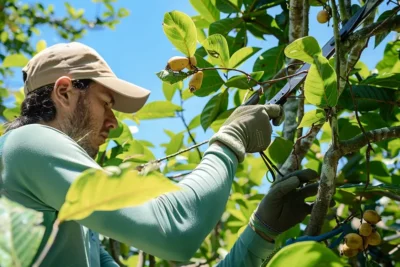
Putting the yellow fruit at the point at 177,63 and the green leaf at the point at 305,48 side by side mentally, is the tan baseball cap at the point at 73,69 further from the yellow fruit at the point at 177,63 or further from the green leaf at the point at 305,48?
the green leaf at the point at 305,48

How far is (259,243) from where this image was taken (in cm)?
169

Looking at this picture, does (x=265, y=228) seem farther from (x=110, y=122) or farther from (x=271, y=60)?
(x=271, y=60)

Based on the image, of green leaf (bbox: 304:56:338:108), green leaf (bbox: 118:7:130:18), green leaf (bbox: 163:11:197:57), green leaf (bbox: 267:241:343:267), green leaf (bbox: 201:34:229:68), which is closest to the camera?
green leaf (bbox: 267:241:343:267)

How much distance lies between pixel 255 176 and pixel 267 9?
1253 millimetres

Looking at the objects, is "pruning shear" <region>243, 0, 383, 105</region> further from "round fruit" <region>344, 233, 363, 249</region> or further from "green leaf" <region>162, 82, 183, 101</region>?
"green leaf" <region>162, 82, 183, 101</region>

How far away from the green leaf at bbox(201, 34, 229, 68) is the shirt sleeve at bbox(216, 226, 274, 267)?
1.76 feet

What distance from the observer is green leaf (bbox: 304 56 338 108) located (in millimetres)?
1312

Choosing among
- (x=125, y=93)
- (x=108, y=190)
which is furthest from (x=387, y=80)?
(x=108, y=190)

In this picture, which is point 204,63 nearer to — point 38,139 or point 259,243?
point 259,243

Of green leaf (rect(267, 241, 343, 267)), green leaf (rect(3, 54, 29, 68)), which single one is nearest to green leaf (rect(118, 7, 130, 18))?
green leaf (rect(3, 54, 29, 68))

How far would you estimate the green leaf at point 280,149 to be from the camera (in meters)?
1.95

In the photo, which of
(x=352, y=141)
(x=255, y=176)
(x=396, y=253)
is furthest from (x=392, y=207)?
(x=352, y=141)

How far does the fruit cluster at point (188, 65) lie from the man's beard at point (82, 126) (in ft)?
0.85

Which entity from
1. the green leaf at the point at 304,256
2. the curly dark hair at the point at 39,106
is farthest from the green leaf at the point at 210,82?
the green leaf at the point at 304,256
